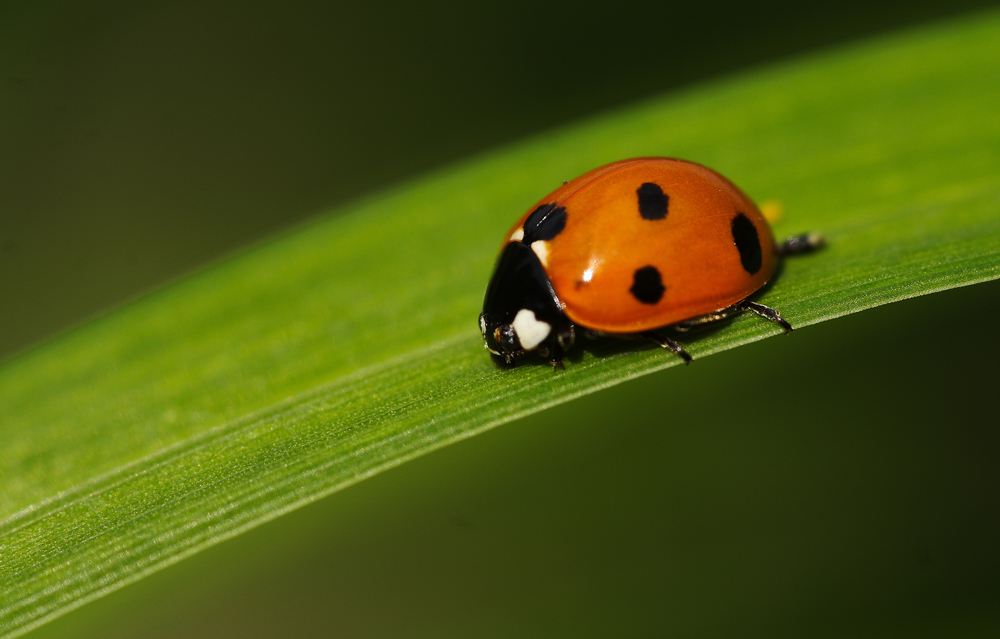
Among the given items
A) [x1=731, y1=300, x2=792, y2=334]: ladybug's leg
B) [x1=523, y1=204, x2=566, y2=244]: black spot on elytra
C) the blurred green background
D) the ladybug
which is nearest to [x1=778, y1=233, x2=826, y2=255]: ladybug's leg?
the ladybug

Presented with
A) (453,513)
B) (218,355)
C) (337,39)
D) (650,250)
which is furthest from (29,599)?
(337,39)

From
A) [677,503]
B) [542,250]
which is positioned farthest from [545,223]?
[677,503]

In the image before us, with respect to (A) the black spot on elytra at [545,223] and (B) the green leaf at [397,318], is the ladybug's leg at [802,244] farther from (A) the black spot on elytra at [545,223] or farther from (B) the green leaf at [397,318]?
(A) the black spot on elytra at [545,223]

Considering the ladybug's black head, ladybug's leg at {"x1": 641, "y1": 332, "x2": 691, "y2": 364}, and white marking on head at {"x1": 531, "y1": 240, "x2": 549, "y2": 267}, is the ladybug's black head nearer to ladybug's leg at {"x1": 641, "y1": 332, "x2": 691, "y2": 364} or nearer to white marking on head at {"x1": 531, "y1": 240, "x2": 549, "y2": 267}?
white marking on head at {"x1": 531, "y1": 240, "x2": 549, "y2": 267}

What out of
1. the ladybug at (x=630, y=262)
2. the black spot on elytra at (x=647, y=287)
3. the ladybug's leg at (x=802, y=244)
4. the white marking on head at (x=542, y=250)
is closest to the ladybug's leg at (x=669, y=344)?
the ladybug at (x=630, y=262)

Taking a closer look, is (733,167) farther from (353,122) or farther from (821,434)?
(353,122)

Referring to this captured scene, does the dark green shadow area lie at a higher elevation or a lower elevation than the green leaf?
lower
